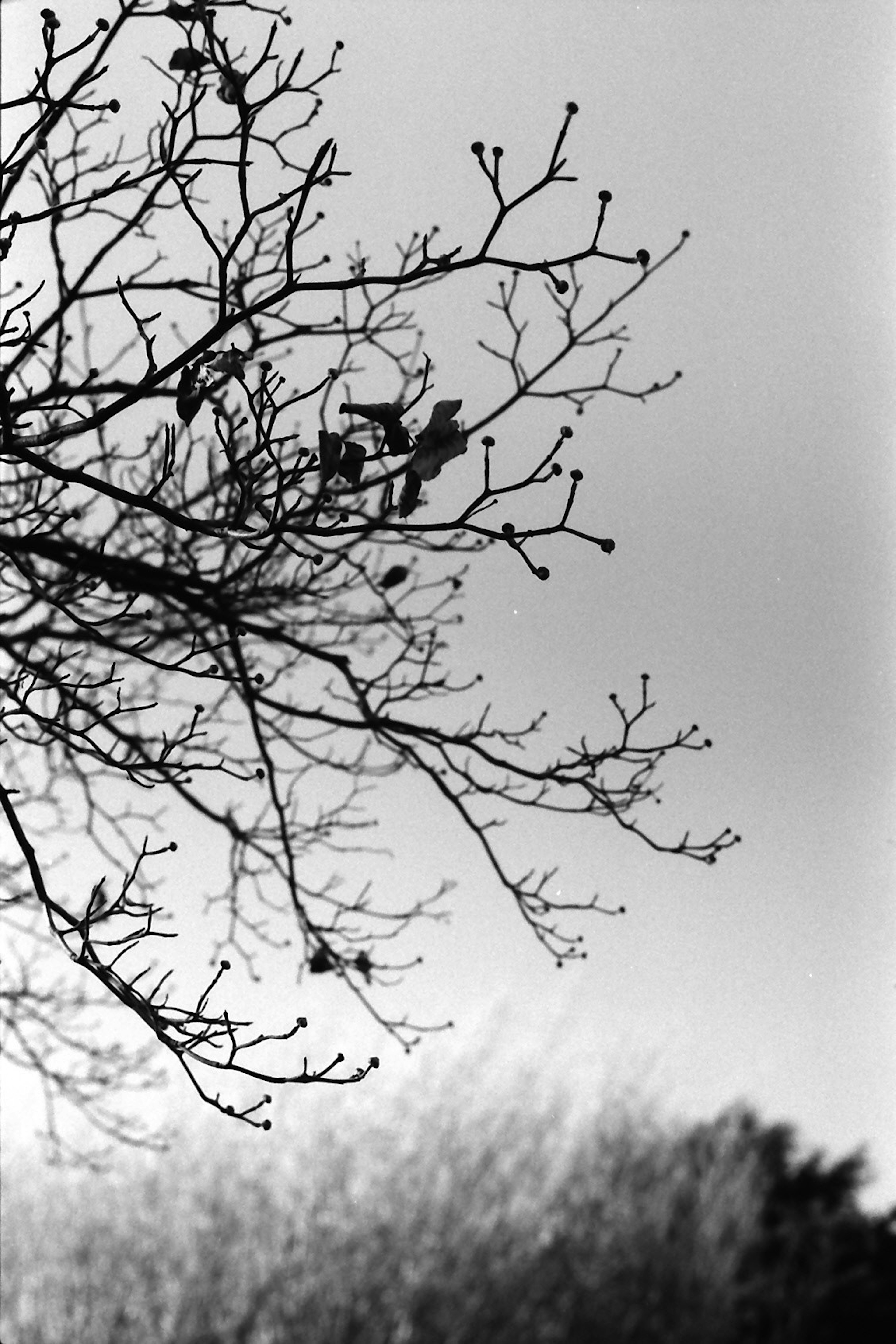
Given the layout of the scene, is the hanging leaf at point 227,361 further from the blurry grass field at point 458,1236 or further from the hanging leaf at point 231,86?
the blurry grass field at point 458,1236

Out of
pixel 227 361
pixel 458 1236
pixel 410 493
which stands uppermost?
pixel 458 1236

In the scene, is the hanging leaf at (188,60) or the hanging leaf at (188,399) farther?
the hanging leaf at (188,60)

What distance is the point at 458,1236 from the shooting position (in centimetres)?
1148

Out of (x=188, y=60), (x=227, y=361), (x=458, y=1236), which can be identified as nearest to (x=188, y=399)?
(x=227, y=361)

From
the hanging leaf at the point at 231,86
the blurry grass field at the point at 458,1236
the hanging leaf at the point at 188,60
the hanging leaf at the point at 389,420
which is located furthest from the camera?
the blurry grass field at the point at 458,1236

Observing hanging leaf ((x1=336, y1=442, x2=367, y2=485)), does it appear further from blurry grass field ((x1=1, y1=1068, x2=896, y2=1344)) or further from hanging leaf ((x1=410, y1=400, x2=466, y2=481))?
blurry grass field ((x1=1, y1=1068, x2=896, y2=1344))

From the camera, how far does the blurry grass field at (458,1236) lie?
1014 cm

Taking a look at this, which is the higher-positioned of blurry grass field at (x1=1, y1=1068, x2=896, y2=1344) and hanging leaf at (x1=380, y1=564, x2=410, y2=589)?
blurry grass field at (x1=1, y1=1068, x2=896, y2=1344)

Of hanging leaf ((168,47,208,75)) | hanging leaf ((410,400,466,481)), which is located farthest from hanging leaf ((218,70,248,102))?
hanging leaf ((410,400,466,481))

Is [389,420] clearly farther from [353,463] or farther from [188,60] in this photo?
[188,60]

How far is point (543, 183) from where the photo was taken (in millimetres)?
1989

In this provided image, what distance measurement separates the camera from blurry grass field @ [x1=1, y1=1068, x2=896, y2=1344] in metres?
10.1

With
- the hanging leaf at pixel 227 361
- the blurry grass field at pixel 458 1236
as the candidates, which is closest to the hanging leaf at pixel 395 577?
the hanging leaf at pixel 227 361

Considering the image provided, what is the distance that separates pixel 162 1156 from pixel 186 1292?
1.14 meters
